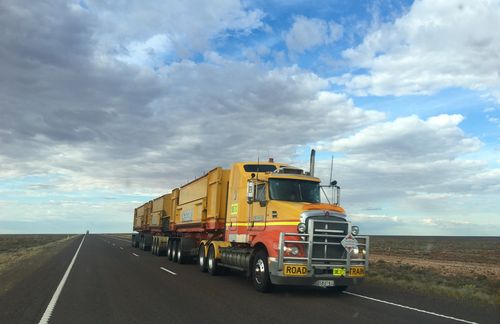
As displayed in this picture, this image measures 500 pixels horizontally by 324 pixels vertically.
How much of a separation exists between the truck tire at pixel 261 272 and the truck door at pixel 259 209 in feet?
2.99

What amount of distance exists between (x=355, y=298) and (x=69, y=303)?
6822 mm

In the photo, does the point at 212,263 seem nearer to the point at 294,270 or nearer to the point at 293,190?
the point at 293,190

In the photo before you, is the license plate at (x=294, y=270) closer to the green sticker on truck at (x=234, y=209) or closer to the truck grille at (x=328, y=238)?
the truck grille at (x=328, y=238)

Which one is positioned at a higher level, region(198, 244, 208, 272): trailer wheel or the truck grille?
the truck grille

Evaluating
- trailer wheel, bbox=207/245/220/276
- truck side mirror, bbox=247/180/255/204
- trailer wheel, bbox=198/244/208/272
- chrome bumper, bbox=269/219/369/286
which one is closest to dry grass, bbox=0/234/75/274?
trailer wheel, bbox=198/244/208/272

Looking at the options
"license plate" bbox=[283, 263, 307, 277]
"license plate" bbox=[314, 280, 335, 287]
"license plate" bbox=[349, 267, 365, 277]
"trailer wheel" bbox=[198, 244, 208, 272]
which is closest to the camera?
"license plate" bbox=[283, 263, 307, 277]

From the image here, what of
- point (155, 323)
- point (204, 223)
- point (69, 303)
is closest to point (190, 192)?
point (204, 223)

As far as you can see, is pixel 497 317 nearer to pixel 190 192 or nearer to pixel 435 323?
pixel 435 323

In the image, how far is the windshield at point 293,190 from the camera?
43.9ft

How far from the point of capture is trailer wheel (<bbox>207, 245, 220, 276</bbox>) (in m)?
17.0

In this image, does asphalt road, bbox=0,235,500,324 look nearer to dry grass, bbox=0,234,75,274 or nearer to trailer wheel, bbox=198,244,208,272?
trailer wheel, bbox=198,244,208,272

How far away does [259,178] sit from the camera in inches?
548

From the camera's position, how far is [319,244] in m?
12.0

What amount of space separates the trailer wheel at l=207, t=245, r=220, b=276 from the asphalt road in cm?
215
